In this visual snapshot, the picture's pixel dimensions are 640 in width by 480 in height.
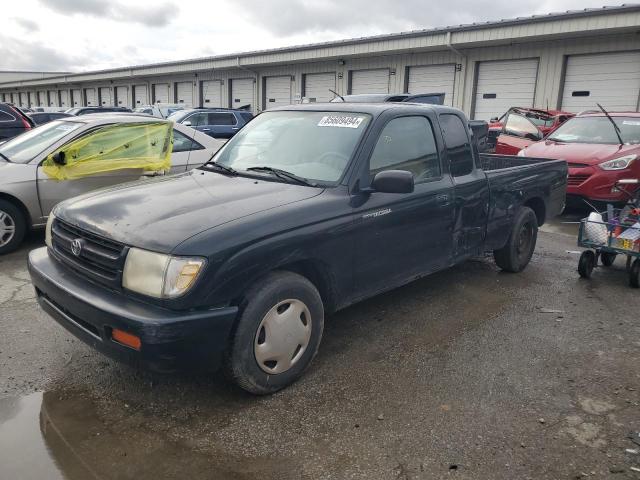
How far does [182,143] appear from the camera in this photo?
7523 millimetres

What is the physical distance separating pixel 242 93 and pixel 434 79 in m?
12.5

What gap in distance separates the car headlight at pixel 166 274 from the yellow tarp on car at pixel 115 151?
4.10 m

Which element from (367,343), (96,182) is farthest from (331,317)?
(96,182)

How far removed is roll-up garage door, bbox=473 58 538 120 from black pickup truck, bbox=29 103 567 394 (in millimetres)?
15049

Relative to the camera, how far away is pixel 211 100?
104 ft

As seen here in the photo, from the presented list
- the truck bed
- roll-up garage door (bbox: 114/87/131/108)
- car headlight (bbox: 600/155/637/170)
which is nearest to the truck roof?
the truck bed

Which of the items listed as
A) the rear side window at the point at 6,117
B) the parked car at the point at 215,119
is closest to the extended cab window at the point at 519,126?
the parked car at the point at 215,119

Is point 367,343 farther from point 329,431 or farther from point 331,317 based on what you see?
point 329,431

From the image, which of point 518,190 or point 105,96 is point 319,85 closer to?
point 518,190

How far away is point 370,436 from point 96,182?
504cm

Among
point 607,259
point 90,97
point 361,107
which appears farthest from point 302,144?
point 90,97

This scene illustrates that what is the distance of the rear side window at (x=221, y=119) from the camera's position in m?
17.5

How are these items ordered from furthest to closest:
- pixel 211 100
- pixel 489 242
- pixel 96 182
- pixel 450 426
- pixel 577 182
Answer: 1. pixel 211 100
2. pixel 577 182
3. pixel 96 182
4. pixel 489 242
5. pixel 450 426

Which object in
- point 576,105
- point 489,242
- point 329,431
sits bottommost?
point 329,431
